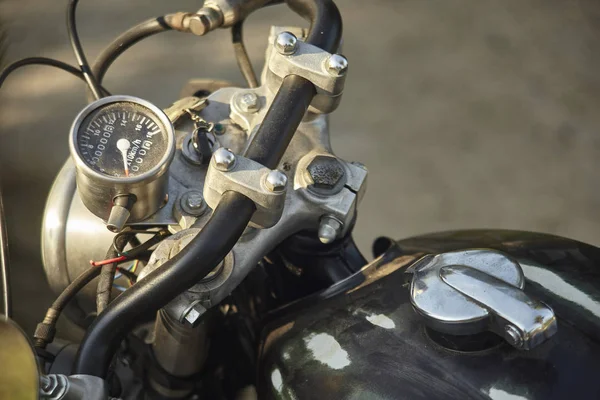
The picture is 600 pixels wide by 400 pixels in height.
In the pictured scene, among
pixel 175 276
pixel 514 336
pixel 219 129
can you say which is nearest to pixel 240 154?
pixel 219 129

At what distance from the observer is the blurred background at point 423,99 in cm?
207

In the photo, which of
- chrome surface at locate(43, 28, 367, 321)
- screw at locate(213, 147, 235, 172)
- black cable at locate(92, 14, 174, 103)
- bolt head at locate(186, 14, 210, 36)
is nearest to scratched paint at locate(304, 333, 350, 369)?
chrome surface at locate(43, 28, 367, 321)

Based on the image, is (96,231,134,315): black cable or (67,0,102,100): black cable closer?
(96,231,134,315): black cable

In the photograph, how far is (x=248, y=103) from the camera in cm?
85

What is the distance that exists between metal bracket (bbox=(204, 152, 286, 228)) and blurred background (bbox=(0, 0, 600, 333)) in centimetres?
135

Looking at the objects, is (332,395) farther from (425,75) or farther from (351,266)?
(425,75)

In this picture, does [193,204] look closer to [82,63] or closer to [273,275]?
[273,275]

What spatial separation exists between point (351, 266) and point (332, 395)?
0.79 feet

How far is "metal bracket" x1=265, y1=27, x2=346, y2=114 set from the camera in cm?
75

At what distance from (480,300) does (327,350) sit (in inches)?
7.0

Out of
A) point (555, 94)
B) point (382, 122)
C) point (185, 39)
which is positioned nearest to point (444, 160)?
point (382, 122)

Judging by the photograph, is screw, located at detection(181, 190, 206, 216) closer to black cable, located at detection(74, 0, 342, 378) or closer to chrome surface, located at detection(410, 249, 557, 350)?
black cable, located at detection(74, 0, 342, 378)

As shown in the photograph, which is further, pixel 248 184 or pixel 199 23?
pixel 199 23

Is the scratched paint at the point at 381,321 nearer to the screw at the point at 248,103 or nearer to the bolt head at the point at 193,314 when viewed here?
the bolt head at the point at 193,314
